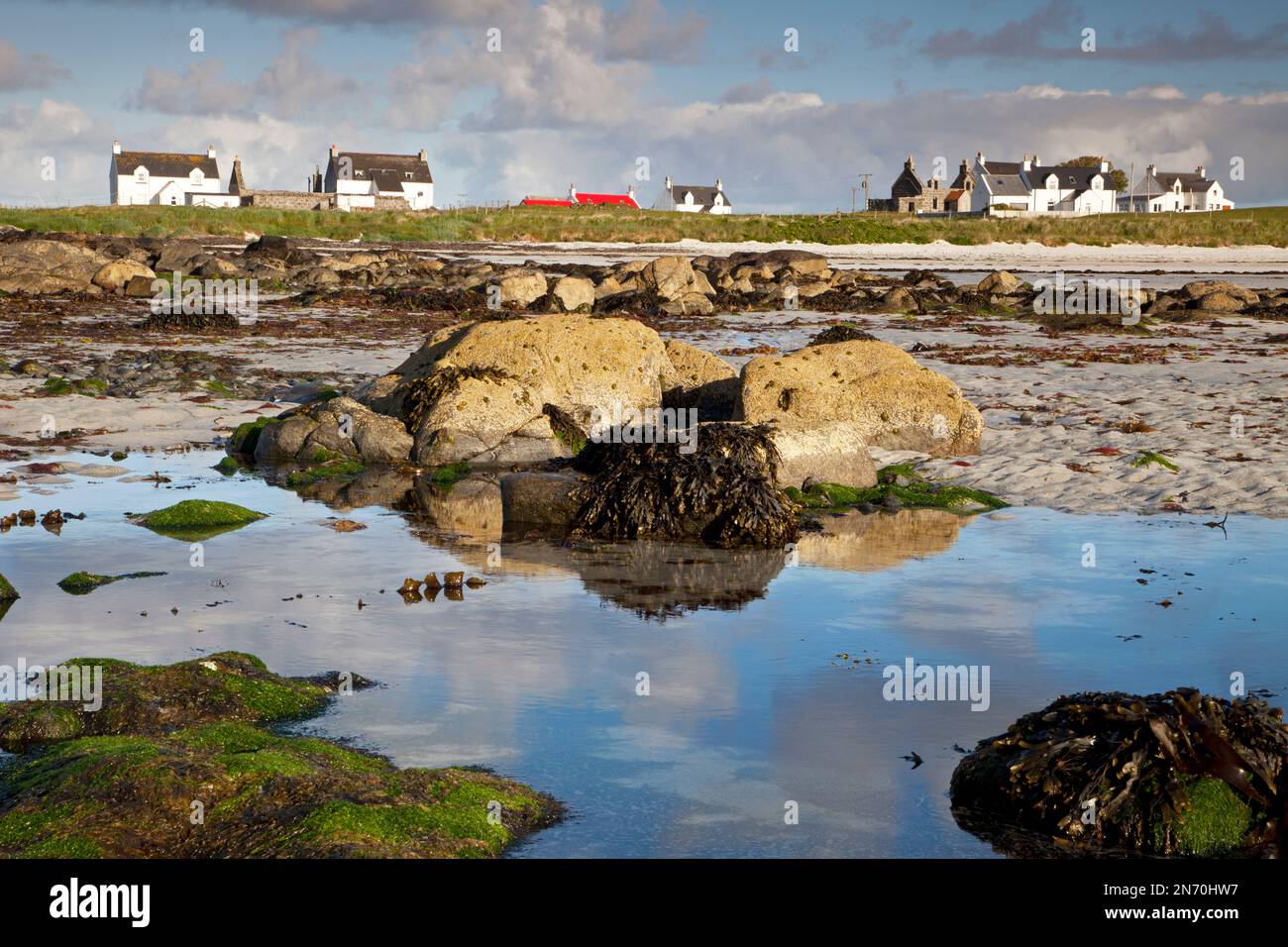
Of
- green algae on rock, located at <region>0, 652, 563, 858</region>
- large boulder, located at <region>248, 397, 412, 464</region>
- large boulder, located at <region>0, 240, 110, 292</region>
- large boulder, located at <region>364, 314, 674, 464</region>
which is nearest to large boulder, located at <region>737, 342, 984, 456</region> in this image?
large boulder, located at <region>364, 314, 674, 464</region>

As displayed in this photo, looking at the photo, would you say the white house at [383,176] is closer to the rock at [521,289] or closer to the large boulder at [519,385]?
the rock at [521,289]

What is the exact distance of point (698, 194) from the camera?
142 meters

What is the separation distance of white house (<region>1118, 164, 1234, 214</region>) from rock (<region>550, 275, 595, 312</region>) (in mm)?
104266

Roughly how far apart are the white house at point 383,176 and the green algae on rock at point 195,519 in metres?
105

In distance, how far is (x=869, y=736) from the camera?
248 inches

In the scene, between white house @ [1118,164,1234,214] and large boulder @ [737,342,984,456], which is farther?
white house @ [1118,164,1234,214]

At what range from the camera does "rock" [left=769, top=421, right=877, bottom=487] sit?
41.1 feet

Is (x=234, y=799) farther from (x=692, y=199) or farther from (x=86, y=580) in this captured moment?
(x=692, y=199)

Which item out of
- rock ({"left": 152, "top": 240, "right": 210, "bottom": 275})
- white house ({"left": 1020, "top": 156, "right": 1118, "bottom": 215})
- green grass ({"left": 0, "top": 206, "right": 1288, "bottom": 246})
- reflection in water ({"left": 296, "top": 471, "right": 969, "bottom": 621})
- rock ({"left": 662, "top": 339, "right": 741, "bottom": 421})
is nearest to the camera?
reflection in water ({"left": 296, "top": 471, "right": 969, "bottom": 621})

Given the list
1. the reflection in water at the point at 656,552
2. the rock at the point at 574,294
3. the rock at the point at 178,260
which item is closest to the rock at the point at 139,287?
the rock at the point at 178,260

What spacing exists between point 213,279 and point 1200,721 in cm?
3700

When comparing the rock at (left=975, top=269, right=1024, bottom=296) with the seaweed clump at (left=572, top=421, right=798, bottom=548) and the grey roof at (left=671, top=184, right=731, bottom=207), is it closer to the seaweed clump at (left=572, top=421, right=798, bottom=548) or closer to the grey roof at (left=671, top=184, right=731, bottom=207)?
the seaweed clump at (left=572, top=421, right=798, bottom=548)
